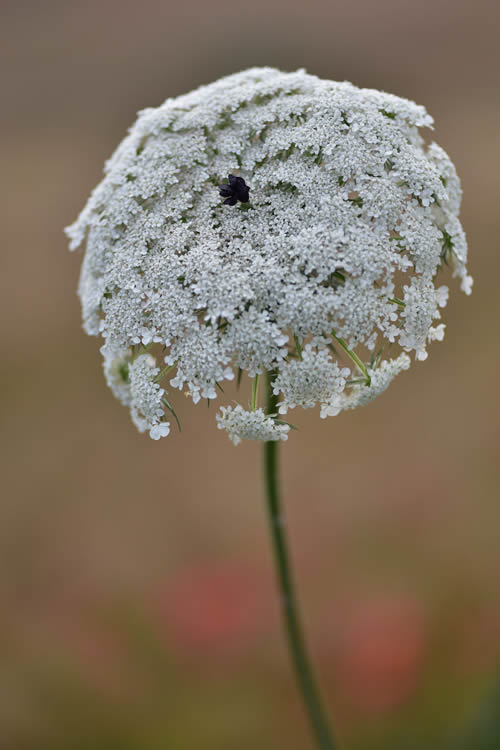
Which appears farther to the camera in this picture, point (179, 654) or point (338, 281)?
point (179, 654)

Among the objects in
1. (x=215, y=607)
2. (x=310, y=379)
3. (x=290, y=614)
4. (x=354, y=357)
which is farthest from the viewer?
(x=215, y=607)

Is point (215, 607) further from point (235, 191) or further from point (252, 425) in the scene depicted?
point (235, 191)

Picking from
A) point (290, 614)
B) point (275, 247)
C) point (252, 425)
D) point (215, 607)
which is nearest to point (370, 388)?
point (252, 425)

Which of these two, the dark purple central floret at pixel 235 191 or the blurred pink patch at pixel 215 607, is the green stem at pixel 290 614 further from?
the blurred pink patch at pixel 215 607

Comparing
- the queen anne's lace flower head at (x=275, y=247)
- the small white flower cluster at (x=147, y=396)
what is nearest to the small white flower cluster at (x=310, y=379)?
the queen anne's lace flower head at (x=275, y=247)

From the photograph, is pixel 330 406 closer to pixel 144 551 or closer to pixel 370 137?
pixel 370 137

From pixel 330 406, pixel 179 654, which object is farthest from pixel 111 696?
pixel 330 406
